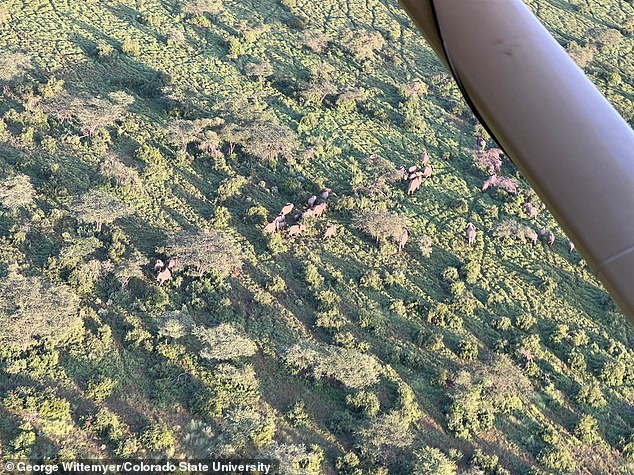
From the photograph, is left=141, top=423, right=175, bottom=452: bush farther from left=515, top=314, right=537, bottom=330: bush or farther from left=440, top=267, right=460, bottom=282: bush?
left=515, top=314, right=537, bottom=330: bush

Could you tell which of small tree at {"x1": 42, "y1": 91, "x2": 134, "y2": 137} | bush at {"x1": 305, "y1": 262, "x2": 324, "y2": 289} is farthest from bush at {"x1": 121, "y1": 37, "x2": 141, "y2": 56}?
bush at {"x1": 305, "y1": 262, "x2": 324, "y2": 289}

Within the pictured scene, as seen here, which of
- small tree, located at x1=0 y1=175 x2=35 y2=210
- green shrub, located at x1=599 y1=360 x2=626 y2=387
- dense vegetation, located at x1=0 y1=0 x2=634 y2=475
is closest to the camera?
dense vegetation, located at x1=0 y1=0 x2=634 y2=475

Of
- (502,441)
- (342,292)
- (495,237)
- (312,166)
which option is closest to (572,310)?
(495,237)

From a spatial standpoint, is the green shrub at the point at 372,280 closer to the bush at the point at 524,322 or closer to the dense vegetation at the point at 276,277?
the dense vegetation at the point at 276,277

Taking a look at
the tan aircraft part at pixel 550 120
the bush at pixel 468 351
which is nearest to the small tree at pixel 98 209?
the bush at pixel 468 351

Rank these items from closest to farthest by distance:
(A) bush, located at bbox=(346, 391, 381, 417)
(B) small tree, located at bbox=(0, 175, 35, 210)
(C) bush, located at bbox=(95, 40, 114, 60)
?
(A) bush, located at bbox=(346, 391, 381, 417)
(B) small tree, located at bbox=(0, 175, 35, 210)
(C) bush, located at bbox=(95, 40, 114, 60)

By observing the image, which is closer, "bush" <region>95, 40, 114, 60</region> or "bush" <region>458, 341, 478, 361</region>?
"bush" <region>458, 341, 478, 361</region>

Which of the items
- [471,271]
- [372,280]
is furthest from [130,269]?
[471,271]
